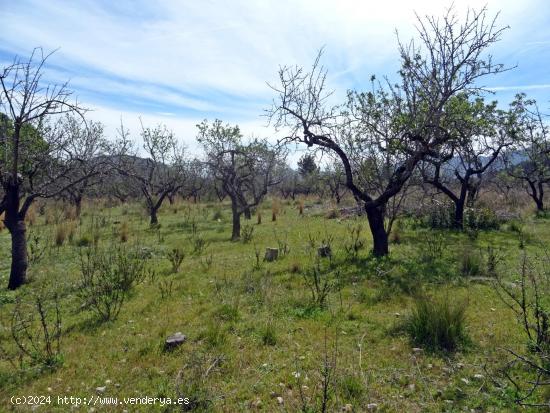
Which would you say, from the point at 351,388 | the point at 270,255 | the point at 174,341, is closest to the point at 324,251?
the point at 270,255

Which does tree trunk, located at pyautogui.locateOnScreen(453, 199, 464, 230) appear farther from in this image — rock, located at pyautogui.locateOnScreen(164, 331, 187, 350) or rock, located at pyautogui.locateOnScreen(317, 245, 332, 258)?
rock, located at pyautogui.locateOnScreen(164, 331, 187, 350)

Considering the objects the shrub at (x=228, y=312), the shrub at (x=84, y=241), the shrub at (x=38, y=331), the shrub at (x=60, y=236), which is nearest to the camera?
the shrub at (x=38, y=331)

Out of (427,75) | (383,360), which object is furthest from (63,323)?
(427,75)

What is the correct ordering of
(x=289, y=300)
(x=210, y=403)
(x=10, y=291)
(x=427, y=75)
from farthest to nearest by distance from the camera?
(x=427, y=75) < (x=10, y=291) < (x=289, y=300) < (x=210, y=403)

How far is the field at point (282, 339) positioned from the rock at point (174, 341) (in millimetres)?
68

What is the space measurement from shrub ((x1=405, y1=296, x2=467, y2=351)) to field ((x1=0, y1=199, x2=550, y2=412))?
0.10 metres

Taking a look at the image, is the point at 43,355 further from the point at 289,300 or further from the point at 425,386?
the point at 425,386

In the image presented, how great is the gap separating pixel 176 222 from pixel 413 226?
11.2 meters

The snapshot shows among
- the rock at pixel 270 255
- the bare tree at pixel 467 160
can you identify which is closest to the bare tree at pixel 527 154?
the bare tree at pixel 467 160

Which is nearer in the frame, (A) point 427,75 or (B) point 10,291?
(B) point 10,291

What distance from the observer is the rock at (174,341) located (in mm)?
5020

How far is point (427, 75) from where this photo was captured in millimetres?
9406

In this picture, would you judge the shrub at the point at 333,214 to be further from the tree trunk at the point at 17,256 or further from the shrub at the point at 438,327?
the shrub at the point at 438,327

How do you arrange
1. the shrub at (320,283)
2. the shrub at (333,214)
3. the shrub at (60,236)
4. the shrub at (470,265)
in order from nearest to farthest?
the shrub at (320,283)
the shrub at (470,265)
the shrub at (60,236)
the shrub at (333,214)
